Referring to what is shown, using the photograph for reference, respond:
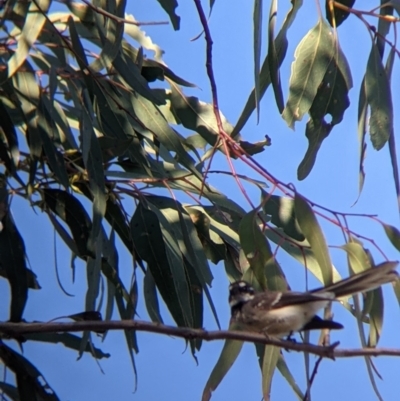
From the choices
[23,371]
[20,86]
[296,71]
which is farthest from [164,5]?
[23,371]

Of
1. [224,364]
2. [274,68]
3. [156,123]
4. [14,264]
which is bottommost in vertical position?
[224,364]

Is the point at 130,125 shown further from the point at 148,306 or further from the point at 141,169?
the point at 148,306

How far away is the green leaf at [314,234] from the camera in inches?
79.9

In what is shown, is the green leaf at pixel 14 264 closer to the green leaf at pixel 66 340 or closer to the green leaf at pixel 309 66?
the green leaf at pixel 66 340

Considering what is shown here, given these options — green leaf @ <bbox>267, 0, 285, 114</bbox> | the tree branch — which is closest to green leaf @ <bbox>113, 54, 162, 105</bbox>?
green leaf @ <bbox>267, 0, 285, 114</bbox>

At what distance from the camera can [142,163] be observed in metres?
2.66

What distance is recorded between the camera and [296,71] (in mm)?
2404

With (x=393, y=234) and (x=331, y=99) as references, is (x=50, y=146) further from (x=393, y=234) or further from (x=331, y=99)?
(x=393, y=234)

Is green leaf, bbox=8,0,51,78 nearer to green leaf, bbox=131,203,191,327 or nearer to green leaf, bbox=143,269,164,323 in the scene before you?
green leaf, bbox=131,203,191,327

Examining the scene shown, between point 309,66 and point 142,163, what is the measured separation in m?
0.61

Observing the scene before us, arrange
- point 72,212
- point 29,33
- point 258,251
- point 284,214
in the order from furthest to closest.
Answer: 1. point 72,212
2. point 284,214
3. point 29,33
4. point 258,251

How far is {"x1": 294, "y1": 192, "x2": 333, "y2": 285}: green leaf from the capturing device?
79.9 inches

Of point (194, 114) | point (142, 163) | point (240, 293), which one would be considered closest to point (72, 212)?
point (142, 163)

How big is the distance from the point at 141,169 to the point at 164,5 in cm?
70
